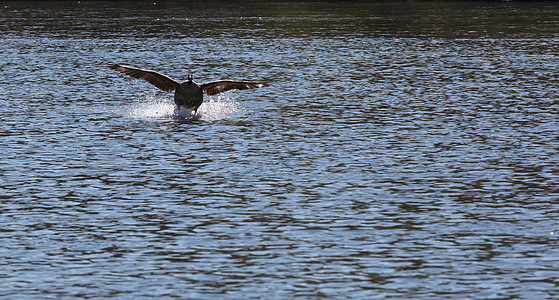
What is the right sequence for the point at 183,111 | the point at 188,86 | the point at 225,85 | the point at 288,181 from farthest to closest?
the point at 183,111
the point at 225,85
the point at 188,86
the point at 288,181

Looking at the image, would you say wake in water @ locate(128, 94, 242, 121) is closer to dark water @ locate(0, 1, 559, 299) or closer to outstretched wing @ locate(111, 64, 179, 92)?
dark water @ locate(0, 1, 559, 299)

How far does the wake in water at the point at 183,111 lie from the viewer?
1565 inches

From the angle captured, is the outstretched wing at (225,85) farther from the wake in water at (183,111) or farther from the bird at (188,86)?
the wake in water at (183,111)

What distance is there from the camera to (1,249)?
20.0m

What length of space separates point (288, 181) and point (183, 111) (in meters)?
13.8

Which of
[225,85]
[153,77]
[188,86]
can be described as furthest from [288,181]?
[153,77]

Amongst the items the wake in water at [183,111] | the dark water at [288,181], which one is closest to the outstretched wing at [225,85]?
the wake in water at [183,111]

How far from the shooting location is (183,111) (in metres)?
39.6

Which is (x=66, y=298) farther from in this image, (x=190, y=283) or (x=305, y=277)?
(x=305, y=277)

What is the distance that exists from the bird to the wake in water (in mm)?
641

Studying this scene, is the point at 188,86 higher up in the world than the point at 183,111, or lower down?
higher up

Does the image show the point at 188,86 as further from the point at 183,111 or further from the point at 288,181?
the point at 288,181

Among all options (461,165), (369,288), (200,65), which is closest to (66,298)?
(369,288)

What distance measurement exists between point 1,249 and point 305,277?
641cm
